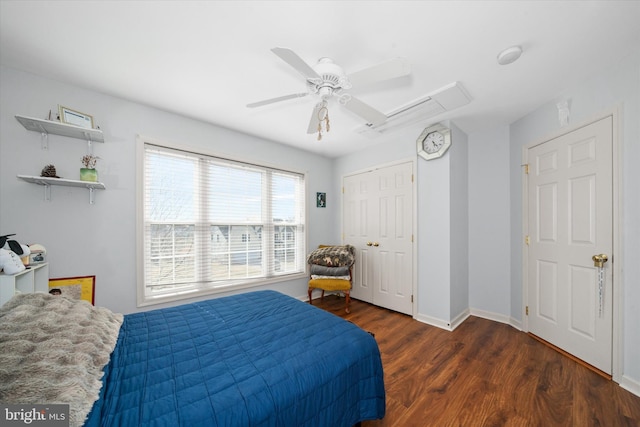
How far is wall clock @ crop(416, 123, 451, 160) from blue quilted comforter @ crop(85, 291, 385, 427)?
7.80ft

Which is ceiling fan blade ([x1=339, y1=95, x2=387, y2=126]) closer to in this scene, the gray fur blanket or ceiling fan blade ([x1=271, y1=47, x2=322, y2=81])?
ceiling fan blade ([x1=271, y1=47, x2=322, y2=81])

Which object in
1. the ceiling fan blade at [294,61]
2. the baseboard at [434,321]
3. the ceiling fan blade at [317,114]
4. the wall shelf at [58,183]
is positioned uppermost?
the ceiling fan blade at [294,61]

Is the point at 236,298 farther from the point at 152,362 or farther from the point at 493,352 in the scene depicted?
the point at 493,352

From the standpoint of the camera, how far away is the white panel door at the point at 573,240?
194 cm

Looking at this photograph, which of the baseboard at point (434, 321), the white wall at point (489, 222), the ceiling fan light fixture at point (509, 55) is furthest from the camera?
the white wall at point (489, 222)

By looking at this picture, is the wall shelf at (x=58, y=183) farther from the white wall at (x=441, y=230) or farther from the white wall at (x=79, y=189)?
the white wall at (x=441, y=230)

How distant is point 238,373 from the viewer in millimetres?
1077

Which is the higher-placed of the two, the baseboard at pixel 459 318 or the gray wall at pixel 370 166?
the gray wall at pixel 370 166

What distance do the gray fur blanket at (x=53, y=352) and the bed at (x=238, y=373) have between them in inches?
1.4

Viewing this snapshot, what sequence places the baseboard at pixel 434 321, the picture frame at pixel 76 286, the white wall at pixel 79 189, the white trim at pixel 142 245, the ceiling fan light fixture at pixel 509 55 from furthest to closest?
the baseboard at pixel 434 321, the white trim at pixel 142 245, the picture frame at pixel 76 286, the white wall at pixel 79 189, the ceiling fan light fixture at pixel 509 55

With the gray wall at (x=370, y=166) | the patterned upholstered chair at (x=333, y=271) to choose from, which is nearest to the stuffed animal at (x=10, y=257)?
the gray wall at (x=370, y=166)

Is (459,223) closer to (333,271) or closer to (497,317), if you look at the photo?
(497,317)

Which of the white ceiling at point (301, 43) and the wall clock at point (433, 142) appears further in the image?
the wall clock at point (433, 142)

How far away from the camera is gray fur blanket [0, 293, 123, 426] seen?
2.60 feet
